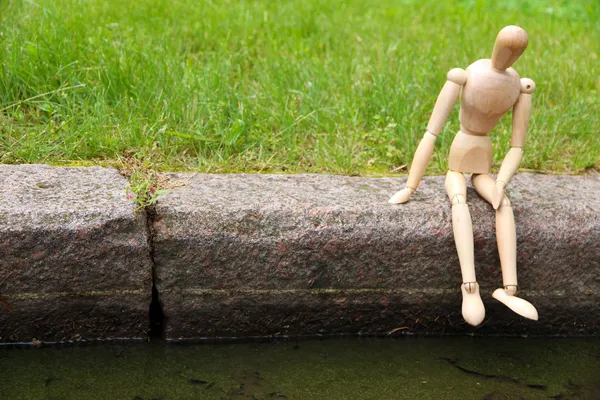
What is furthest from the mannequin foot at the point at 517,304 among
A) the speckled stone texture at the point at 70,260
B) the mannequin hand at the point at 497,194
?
the speckled stone texture at the point at 70,260

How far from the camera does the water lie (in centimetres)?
233

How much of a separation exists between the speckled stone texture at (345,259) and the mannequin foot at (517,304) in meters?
0.18

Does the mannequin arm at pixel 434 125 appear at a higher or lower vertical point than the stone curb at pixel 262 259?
higher

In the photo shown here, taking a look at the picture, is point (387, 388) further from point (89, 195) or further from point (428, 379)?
point (89, 195)

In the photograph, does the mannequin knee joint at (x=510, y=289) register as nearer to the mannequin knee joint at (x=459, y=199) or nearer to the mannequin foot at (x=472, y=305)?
the mannequin foot at (x=472, y=305)

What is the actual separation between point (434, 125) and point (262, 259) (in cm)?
72

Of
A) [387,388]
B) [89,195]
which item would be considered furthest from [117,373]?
[387,388]

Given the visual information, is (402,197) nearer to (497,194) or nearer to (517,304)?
(497,194)

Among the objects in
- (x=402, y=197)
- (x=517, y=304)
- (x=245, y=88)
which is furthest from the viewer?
(x=245, y=88)

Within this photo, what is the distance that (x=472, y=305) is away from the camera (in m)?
2.38

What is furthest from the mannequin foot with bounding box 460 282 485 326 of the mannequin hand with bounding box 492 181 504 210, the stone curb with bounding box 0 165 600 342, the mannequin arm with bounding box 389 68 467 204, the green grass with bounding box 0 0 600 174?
the green grass with bounding box 0 0 600 174

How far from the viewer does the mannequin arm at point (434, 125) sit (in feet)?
7.96

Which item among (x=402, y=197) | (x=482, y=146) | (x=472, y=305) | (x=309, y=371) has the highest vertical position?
(x=482, y=146)

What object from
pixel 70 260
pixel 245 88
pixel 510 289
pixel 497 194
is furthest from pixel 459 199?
pixel 245 88
